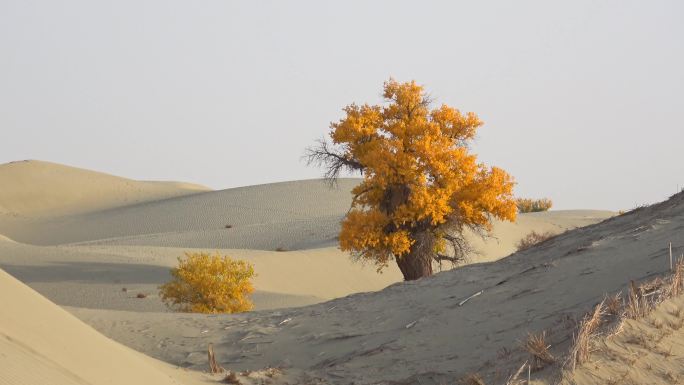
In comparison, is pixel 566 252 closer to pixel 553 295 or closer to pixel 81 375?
pixel 553 295

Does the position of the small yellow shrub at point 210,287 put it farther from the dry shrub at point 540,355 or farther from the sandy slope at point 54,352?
the dry shrub at point 540,355

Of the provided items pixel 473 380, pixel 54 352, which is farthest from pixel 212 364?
pixel 473 380

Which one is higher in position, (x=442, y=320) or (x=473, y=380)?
(x=442, y=320)

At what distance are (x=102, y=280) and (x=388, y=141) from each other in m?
14.7

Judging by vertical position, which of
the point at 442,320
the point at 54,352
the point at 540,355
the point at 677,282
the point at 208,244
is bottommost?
the point at 540,355

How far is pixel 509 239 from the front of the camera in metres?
56.2

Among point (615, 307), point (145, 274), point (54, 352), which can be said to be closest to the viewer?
point (54, 352)

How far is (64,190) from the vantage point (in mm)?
94938

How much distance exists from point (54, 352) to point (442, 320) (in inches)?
222

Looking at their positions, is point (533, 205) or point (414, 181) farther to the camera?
point (533, 205)

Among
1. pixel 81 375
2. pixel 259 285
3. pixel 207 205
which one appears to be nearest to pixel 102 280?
pixel 259 285

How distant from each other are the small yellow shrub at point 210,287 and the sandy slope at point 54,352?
17.2 metres

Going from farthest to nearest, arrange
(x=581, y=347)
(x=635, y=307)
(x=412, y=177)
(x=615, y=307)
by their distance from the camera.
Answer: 1. (x=412, y=177)
2. (x=615, y=307)
3. (x=635, y=307)
4. (x=581, y=347)

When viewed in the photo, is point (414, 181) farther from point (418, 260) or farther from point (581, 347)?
point (581, 347)
